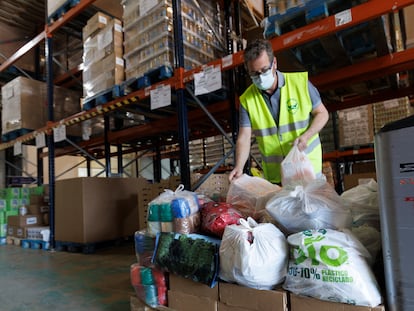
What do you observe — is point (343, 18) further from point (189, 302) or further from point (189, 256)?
point (189, 302)

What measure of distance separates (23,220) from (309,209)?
6169 mm

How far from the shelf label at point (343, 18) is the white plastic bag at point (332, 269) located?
165cm

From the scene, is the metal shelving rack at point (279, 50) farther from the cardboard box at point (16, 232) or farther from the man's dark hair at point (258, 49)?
the cardboard box at point (16, 232)

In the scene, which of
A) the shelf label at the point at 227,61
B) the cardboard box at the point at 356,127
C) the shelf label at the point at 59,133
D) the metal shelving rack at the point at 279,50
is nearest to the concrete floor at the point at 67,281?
the metal shelving rack at the point at 279,50

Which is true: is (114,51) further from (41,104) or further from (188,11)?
(41,104)

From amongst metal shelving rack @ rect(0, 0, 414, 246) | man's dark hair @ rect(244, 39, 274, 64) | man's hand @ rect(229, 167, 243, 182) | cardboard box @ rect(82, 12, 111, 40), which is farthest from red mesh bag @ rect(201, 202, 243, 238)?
cardboard box @ rect(82, 12, 111, 40)

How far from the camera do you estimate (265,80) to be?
7.02 ft

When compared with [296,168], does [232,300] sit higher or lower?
lower

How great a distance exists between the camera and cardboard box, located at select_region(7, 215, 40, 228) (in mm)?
5985

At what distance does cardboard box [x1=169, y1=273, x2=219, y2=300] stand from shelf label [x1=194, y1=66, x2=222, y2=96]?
6.04 feet

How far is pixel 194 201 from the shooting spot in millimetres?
2025

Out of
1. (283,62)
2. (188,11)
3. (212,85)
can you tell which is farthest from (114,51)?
(283,62)

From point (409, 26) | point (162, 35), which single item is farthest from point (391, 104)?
point (162, 35)

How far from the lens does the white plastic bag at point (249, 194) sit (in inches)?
77.0
